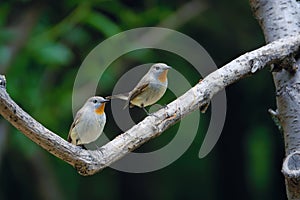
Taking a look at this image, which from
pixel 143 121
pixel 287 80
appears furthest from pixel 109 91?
pixel 143 121

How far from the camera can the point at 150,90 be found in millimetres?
1045

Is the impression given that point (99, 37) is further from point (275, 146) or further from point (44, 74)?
point (275, 146)

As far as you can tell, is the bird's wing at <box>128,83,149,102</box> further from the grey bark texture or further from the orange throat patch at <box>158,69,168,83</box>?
the grey bark texture

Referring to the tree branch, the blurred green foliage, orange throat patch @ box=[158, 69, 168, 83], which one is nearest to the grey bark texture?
the tree branch

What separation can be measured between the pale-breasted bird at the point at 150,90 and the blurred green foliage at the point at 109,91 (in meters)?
1.08

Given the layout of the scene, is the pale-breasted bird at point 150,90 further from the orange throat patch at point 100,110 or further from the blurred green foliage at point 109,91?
the blurred green foliage at point 109,91

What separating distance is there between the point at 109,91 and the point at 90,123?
1.48 metres

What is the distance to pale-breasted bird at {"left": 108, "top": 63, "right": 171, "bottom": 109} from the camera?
105 centimetres

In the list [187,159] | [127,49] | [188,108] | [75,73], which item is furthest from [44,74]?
[188,108]

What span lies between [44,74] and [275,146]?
43.6 inches

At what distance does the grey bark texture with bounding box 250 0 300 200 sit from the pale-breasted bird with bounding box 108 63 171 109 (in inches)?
9.1

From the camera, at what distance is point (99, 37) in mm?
2570

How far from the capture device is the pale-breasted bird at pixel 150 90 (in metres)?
1.05

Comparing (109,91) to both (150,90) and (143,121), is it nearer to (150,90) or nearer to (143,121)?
(150,90)
